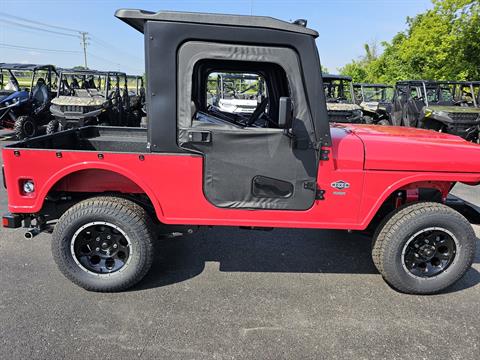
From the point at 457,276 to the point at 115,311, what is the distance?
282 cm

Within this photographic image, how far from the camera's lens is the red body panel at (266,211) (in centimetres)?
286

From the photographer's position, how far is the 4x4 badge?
2.93 metres

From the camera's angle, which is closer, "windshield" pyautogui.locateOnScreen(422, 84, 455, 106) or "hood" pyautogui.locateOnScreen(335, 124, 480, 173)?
"hood" pyautogui.locateOnScreen(335, 124, 480, 173)

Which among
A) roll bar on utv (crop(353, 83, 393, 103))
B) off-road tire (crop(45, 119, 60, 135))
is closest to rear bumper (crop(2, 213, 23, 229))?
off-road tire (crop(45, 119, 60, 135))

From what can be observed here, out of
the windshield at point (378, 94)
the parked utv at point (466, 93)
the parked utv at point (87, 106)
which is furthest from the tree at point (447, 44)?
the parked utv at point (87, 106)

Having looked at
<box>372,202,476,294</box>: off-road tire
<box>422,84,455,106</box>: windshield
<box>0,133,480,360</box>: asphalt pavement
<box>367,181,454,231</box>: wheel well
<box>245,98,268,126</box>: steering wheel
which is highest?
<box>422,84,455,106</box>: windshield

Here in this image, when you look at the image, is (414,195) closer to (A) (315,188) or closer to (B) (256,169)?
(A) (315,188)

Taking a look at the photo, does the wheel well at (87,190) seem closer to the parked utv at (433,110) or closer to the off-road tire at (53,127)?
the off-road tire at (53,127)

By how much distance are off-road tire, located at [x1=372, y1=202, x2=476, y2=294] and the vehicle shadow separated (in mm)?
278

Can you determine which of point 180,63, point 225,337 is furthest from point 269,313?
point 180,63

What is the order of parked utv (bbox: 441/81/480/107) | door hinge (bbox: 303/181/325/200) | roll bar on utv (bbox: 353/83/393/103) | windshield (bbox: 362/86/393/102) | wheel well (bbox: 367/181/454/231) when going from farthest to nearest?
windshield (bbox: 362/86/393/102) < roll bar on utv (bbox: 353/83/393/103) < parked utv (bbox: 441/81/480/107) < wheel well (bbox: 367/181/454/231) < door hinge (bbox: 303/181/325/200)

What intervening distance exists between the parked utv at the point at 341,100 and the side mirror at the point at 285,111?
798 centimetres

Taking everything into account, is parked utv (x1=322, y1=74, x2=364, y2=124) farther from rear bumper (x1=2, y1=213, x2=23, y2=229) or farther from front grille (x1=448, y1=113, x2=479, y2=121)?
rear bumper (x1=2, y1=213, x2=23, y2=229)

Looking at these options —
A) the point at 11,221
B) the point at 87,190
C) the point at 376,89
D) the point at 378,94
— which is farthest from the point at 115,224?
the point at 376,89
